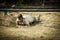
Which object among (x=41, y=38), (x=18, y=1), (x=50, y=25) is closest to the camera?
(x=41, y=38)

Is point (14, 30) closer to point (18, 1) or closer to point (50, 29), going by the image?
point (50, 29)

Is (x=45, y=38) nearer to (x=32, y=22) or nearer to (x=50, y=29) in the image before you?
(x=50, y=29)

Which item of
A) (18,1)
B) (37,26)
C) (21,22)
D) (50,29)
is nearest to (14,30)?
(21,22)

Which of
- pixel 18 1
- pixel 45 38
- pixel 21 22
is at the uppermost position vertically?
pixel 18 1

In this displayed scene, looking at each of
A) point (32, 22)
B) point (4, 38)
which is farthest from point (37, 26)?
point (4, 38)

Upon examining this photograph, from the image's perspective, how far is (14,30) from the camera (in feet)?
8.39

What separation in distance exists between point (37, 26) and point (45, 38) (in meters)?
0.40

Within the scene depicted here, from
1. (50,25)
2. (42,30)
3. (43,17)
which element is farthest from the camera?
(43,17)

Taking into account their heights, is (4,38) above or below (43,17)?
below

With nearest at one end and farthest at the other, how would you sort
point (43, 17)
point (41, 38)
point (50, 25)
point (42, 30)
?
point (41, 38) → point (42, 30) → point (50, 25) → point (43, 17)

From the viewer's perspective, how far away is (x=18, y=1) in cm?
367

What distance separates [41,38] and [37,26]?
392 millimetres

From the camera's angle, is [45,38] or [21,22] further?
[21,22]

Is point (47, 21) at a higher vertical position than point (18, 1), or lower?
lower
